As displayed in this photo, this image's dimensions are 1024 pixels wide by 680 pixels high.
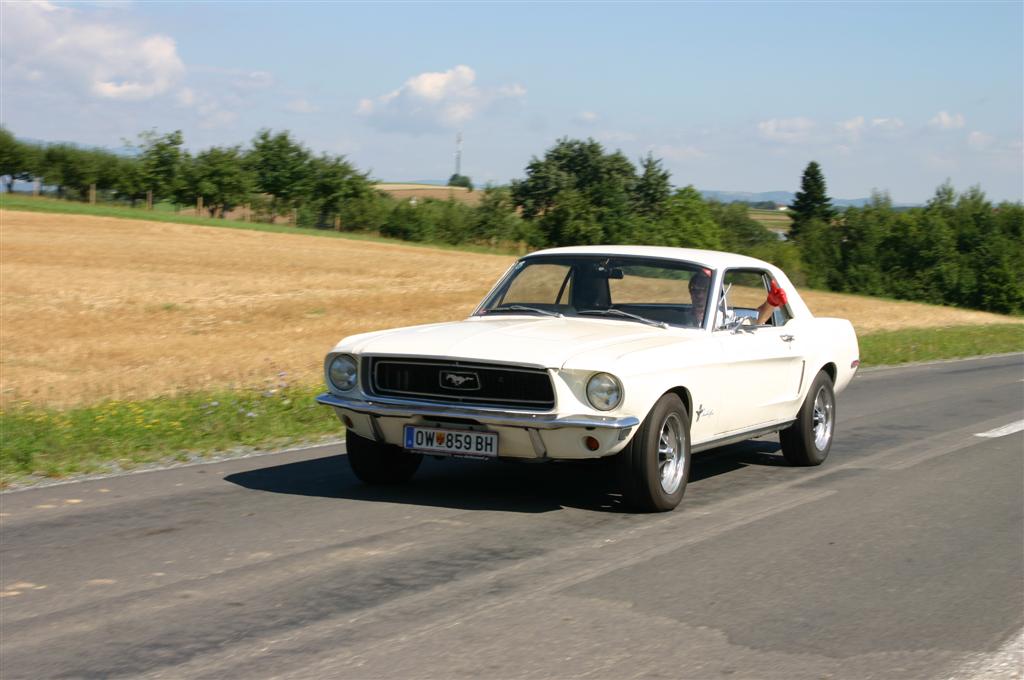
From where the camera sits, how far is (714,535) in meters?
6.50

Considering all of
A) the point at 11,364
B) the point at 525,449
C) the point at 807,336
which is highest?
the point at 807,336

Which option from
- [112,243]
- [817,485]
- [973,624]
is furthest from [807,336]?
[112,243]

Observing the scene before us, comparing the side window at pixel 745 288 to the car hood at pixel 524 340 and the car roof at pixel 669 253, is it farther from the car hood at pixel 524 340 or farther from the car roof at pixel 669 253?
the car hood at pixel 524 340

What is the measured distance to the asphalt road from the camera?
14.2 ft

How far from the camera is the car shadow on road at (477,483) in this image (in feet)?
24.0

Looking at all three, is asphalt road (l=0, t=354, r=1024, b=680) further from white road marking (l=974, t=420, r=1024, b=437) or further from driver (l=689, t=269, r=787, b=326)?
Answer: white road marking (l=974, t=420, r=1024, b=437)

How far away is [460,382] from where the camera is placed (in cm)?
689

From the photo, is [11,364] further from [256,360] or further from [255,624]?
[255,624]

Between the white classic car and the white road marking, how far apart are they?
3.09 metres

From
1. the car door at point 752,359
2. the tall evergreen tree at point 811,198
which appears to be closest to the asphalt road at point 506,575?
the car door at point 752,359

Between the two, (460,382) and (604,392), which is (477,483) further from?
(604,392)

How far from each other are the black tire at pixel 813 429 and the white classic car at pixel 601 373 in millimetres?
17

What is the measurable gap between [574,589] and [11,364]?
1606 cm

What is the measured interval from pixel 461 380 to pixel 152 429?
14.0 ft
